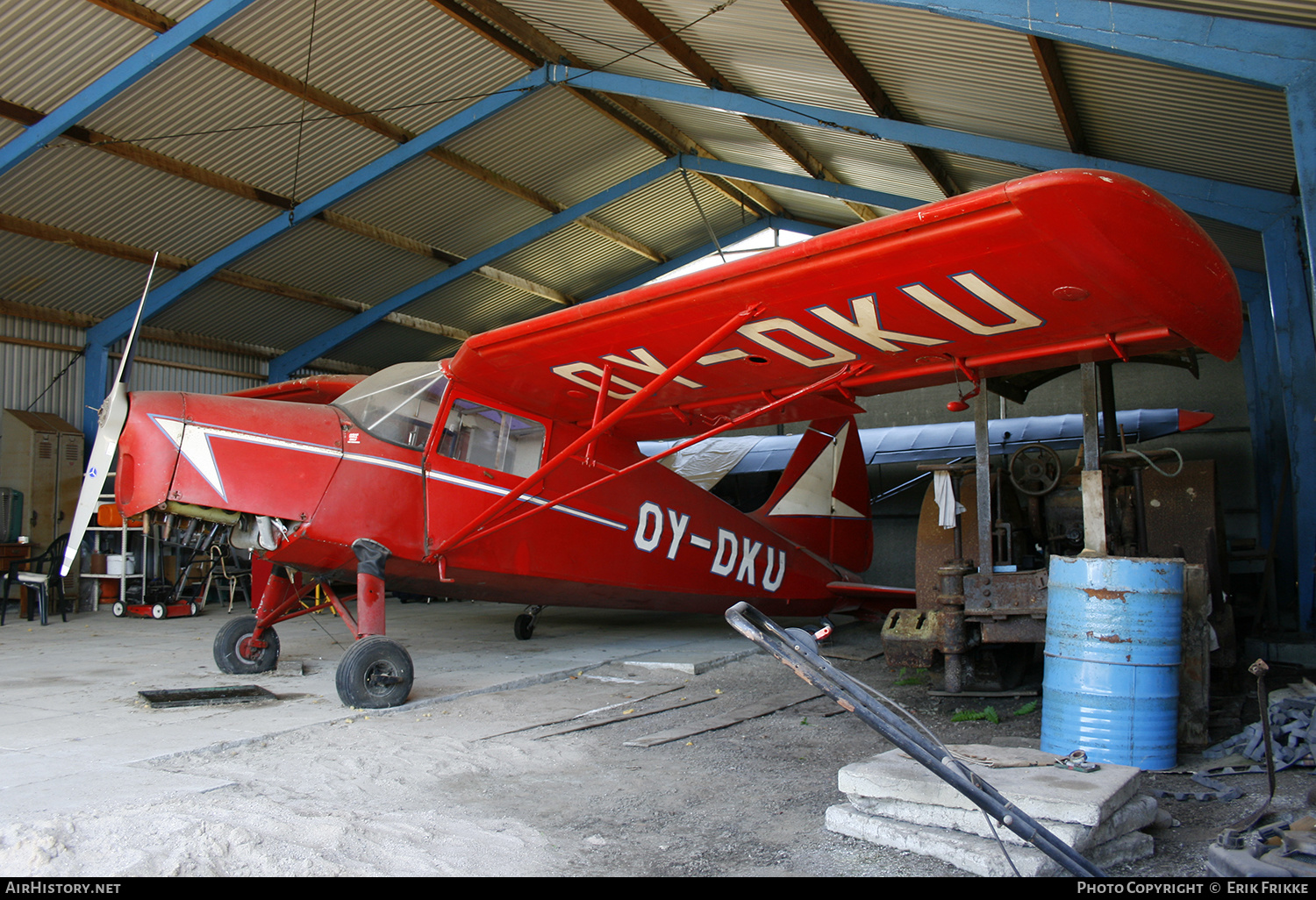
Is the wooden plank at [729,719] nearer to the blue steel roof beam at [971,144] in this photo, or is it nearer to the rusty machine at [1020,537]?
the rusty machine at [1020,537]

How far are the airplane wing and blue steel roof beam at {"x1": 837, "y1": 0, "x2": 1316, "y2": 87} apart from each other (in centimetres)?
134

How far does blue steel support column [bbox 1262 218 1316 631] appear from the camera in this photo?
615 centimetres

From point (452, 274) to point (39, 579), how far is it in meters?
8.06

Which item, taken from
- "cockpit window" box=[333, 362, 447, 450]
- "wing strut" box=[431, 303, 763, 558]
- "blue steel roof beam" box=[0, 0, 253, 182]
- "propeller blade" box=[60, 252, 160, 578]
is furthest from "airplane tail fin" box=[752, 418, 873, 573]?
"blue steel roof beam" box=[0, 0, 253, 182]

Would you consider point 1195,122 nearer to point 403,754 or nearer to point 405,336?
point 403,754

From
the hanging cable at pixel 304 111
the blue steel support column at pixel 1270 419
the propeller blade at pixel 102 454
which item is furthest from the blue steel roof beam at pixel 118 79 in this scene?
the blue steel support column at pixel 1270 419

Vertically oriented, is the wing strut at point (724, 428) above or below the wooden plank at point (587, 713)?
above

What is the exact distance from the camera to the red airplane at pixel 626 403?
143 inches

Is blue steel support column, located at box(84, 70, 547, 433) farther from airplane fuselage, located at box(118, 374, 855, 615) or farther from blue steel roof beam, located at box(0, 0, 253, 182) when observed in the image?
airplane fuselage, located at box(118, 374, 855, 615)

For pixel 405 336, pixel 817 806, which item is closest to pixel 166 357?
pixel 405 336

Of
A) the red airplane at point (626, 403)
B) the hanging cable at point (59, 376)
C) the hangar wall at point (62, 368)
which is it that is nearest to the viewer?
the red airplane at point (626, 403)

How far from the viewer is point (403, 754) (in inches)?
164

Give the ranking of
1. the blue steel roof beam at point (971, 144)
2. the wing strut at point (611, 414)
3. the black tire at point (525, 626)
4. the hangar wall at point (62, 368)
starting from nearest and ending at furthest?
the wing strut at point (611, 414) < the blue steel roof beam at point (971, 144) < the black tire at point (525, 626) < the hangar wall at point (62, 368)

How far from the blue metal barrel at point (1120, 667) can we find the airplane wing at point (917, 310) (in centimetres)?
123
